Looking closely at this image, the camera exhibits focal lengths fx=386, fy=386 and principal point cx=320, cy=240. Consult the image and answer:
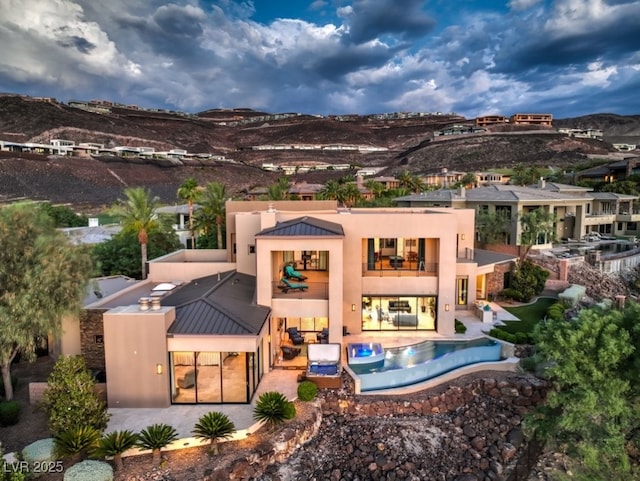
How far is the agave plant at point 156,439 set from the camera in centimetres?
1050

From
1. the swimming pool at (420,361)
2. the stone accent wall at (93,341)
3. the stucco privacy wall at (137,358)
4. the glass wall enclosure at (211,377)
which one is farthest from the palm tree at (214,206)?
the swimming pool at (420,361)

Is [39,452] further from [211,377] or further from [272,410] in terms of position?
[272,410]

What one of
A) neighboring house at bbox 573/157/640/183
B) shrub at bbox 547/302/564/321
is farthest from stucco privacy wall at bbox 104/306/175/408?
neighboring house at bbox 573/157/640/183

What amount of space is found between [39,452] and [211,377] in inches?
196

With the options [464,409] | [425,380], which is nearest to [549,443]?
[464,409]

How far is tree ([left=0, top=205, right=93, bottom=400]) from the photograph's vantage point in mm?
11820

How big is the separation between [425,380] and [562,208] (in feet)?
108

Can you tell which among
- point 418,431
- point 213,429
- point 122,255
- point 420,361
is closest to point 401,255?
point 420,361

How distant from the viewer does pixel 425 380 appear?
15.7m

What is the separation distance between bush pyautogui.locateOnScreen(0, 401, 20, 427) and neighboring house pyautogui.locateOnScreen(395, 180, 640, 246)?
34597 mm

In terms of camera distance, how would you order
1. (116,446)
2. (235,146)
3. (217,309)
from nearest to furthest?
(116,446)
(217,309)
(235,146)

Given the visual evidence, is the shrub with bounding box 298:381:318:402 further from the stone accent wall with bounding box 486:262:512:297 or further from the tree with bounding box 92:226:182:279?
the tree with bounding box 92:226:182:279

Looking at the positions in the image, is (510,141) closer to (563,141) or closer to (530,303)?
(563,141)

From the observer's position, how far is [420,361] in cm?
1636
